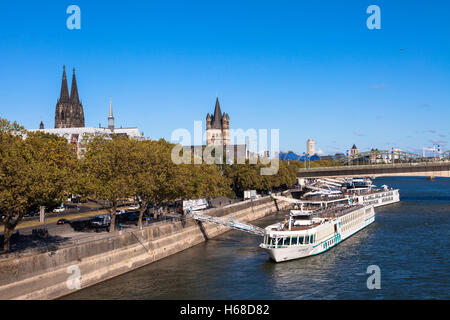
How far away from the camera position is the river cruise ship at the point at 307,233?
49656 mm

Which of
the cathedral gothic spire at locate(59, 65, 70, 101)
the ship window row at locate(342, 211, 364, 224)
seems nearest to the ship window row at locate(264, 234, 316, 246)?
the ship window row at locate(342, 211, 364, 224)

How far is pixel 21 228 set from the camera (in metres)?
52.4

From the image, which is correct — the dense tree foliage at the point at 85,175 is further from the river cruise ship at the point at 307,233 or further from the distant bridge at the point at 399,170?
the distant bridge at the point at 399,170

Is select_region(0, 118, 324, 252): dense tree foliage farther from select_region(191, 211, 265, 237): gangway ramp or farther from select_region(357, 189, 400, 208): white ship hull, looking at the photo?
select_region(357, 189, 400, 208): white ship hull

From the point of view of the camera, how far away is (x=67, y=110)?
191 meters

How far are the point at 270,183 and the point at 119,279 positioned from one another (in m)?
78.8

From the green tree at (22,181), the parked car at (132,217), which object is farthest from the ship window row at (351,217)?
the green tree at (22,181)

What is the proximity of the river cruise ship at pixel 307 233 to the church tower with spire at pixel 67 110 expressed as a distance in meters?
145

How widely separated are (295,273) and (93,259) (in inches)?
731

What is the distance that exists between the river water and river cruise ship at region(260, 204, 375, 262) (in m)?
0.97

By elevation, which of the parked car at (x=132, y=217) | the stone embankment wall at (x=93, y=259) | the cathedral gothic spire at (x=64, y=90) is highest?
the cathedral gothic spire at (x=64, y=90)

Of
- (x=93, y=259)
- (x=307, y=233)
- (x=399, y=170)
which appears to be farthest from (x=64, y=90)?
(x=93, y=259)

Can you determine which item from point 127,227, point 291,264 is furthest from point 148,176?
point 291,264

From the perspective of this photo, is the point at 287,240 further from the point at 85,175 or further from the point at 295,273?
the point at 85,175
